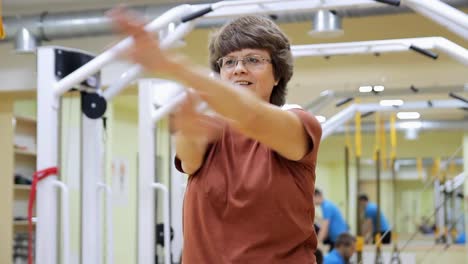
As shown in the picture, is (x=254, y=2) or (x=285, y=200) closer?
(x=285, y=200)

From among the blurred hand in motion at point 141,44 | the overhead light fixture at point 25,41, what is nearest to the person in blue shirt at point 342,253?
the overhead light fixture at point 25,41

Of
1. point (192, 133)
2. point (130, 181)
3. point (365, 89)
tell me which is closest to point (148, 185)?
point (365, 89)

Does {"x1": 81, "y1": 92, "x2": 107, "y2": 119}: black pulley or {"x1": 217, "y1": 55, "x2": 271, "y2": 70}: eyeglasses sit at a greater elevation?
{"x1": 81, "y1": 92, "x2": 107, "y2": 119}: black pulley

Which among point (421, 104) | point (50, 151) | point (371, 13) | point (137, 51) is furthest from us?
point (421, 104)

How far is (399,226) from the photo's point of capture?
918 inches

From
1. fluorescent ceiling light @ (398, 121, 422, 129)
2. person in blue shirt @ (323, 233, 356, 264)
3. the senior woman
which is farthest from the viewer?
fluorescent ceiling light @ (398, 121, 422, 129)

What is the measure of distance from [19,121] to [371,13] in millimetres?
5331

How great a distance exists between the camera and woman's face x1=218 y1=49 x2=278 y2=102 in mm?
1562

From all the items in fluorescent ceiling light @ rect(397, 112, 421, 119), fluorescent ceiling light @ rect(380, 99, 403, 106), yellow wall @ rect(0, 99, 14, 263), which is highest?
fluorescent ceiling light @ rect(380, 99, 403, 106)

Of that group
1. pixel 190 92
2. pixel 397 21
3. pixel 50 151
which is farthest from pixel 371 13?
pixel 190 92

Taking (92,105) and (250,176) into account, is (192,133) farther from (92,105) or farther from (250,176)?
(92,105)

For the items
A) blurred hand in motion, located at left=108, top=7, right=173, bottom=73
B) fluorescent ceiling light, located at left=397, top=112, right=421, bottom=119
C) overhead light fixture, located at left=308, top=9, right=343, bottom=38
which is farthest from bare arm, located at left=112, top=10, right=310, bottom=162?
fluorescent ceiling light, located at left=397, top=112, right=421, bottom=119

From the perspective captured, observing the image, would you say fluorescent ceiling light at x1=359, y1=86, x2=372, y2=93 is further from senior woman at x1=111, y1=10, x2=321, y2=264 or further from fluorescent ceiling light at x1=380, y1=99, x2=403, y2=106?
senior woman at x1=111, y1=10, x2=321, y2=264

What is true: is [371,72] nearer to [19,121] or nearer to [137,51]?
[19,121]
